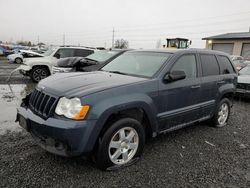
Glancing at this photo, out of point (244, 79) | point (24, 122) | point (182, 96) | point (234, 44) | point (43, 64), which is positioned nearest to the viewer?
point (24, 122)

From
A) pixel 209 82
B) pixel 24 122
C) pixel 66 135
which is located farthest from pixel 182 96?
pixel 24 122

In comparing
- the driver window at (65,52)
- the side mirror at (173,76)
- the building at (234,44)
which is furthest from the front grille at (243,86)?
the building at (234,44)

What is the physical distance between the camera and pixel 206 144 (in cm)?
396

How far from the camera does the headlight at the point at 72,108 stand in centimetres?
254

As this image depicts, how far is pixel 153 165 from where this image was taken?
3121 millimetres

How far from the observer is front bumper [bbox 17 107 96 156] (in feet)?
8.14

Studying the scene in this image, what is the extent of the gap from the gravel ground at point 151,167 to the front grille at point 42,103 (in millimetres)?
752

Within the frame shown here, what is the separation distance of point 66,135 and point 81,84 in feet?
2.54

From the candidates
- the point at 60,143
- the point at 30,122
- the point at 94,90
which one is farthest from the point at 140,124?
the point at 30,122

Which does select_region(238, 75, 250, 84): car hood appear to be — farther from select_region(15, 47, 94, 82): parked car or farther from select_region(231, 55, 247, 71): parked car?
select_region(15, 47, 94, 82): parked car

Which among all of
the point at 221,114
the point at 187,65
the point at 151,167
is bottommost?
the point at 151,167

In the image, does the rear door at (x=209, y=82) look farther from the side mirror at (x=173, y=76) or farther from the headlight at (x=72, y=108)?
the headlight at (x=72, y=108)

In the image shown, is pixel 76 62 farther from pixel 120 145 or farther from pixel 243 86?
pixel 243 86

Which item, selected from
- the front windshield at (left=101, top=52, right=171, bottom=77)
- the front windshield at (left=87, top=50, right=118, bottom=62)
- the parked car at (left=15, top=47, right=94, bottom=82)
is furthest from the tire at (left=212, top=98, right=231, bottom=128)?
the parked car at (left=15, top=47, right=94, bottom=82)
